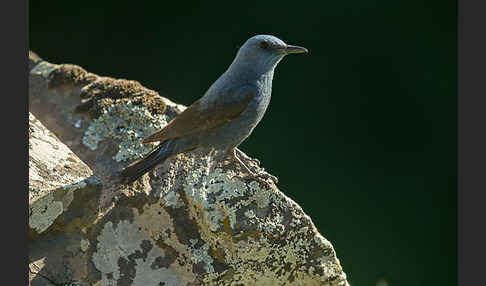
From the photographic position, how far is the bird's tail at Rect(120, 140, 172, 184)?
142 inches

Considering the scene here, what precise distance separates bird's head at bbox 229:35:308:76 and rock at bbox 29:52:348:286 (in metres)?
0.70

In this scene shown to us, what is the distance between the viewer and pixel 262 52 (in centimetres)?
374

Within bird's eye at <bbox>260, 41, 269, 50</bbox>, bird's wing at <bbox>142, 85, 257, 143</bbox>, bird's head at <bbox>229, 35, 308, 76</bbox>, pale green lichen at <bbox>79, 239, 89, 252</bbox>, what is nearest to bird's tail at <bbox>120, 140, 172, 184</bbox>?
bird's wing at <bbox>142, 85, 257, 143</bbox>

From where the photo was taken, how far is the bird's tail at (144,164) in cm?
361

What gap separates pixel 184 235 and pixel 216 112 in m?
0.84

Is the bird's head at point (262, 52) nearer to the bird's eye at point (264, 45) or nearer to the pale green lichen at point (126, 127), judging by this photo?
the bird's eye at point (264, 45)

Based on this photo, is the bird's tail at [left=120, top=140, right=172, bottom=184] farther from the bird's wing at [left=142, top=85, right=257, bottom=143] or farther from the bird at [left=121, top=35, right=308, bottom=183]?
the bird's wing at [left=142, top=85, right=257, bottom=143]

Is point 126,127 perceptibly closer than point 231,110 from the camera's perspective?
No

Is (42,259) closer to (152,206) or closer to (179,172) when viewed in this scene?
(152,206)

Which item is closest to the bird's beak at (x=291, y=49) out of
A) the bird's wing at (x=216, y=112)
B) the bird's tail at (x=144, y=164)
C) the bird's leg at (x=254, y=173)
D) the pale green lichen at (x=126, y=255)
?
the bird's wing at (x=216, y=112)

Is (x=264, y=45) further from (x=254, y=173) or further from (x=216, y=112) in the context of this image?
(x=254, y=173)

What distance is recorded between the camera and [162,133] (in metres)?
3.68

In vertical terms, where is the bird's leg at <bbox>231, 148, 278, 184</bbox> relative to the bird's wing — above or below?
below

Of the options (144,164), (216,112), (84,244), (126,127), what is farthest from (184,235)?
(126,127)
